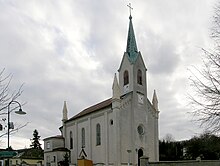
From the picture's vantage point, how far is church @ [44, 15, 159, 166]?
171 feet

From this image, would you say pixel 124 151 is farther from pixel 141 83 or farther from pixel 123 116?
pixel 141 83

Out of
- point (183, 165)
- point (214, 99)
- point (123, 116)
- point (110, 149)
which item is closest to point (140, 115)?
Answer: point (123, 116)

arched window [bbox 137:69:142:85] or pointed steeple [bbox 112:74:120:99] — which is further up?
arched window [bbox 137:69:142:85]

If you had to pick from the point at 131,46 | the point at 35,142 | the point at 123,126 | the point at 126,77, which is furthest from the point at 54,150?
the point at 35,142

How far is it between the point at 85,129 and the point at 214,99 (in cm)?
4652

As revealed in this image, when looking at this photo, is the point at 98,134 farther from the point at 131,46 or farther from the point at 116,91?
the point at 131,46

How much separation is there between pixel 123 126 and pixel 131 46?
45.2 ft

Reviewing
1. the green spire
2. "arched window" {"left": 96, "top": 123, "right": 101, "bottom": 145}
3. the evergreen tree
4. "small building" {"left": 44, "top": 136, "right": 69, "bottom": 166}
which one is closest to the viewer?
"arched window" {"left": 96, "top": 123, "right": 101, "bottom": 145}

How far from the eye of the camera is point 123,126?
52594 millimetres

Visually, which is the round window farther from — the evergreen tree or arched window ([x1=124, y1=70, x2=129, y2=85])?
the evergreen tree

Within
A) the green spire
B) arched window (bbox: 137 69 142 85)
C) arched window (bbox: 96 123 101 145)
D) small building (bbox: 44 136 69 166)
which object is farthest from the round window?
small building (bbox: 44 136 69 166)

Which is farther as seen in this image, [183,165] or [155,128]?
[155,128]

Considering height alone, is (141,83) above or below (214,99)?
above

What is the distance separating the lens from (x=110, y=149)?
2058 inches
